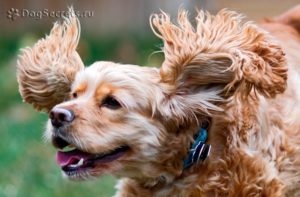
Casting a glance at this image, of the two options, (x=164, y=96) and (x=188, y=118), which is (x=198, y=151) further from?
(x=164, y=96)

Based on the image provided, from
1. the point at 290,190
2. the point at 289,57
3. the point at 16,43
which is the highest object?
the point at 289,57

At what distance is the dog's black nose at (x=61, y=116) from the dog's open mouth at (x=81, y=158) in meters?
0.16

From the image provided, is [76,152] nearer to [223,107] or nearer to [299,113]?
[223,107]

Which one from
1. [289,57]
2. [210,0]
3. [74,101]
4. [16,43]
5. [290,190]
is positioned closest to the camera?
[74,101]

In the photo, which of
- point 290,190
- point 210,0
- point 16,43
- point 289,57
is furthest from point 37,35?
point 290,190

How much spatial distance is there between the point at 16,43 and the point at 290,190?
6325 mm

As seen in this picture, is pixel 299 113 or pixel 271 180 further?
pixel 299 113

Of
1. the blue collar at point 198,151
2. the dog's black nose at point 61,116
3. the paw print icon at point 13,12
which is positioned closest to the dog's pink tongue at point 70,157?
the dog's black nose at point 61,116

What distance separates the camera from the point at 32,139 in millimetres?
8141

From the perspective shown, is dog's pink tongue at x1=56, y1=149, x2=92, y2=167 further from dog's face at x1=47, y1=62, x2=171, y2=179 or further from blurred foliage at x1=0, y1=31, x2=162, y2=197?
blurred foliage at x1=0, y1=31, x2=162, y2=197

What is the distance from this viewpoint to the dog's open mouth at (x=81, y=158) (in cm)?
530

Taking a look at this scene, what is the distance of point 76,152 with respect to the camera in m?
5.32

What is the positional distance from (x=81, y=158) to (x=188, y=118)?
54cm

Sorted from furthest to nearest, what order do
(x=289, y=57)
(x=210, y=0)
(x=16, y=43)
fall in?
1. (x=210, y=0)
2. (x=16, y=43)
3. (x=289, y=57)
